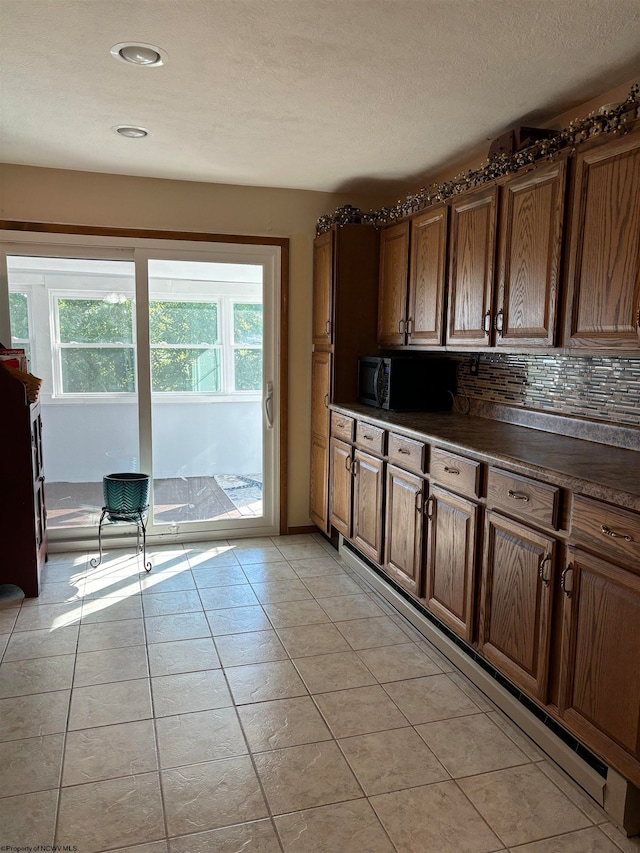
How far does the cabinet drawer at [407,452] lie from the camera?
9.43 feet

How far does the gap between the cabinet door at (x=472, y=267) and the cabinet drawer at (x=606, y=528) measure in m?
1.15

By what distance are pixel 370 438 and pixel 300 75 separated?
5.82 ft

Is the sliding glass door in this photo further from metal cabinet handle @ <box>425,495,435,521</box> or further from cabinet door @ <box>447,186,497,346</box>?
metal cabinet handle @ <box>425,495,435,521</box>

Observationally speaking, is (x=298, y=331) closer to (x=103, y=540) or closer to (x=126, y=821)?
(x=103, y=540)

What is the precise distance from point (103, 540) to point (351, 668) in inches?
85.5

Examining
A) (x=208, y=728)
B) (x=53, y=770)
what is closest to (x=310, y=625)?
(x=208, y=728)

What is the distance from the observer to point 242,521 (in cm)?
443

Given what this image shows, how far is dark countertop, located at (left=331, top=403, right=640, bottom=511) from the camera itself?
6.08 ft

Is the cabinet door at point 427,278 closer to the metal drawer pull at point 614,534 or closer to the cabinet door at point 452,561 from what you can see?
the cabinet door at point 452,561

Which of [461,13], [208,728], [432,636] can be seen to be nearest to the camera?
[461,13]

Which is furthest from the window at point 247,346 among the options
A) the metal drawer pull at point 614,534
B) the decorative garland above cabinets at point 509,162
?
the metal drawer pull at point 614,534

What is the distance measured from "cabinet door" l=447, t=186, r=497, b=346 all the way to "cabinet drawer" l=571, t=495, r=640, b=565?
1147mm

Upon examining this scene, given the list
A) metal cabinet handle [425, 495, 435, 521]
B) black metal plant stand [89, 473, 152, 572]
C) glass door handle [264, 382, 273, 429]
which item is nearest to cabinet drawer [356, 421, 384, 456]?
metal cabinet handle [425, 495, 435, 521]

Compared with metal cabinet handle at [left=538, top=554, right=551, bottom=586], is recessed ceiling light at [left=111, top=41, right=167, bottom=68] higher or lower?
higher
